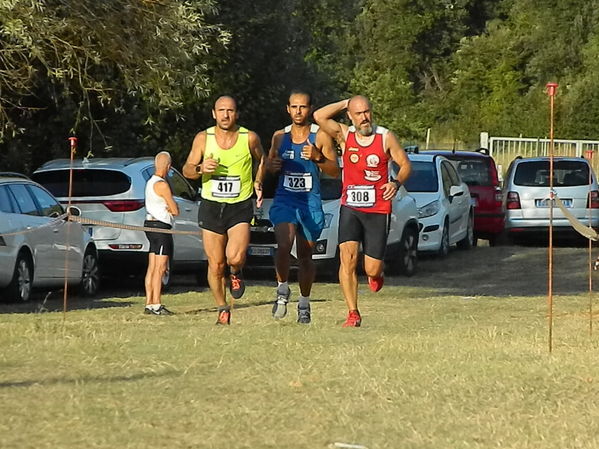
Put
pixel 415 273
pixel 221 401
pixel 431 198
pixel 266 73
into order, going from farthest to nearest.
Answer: pixel 266 73
pixel 431 198
pixel 415 273
pixel 221 401

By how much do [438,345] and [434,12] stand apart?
177ft

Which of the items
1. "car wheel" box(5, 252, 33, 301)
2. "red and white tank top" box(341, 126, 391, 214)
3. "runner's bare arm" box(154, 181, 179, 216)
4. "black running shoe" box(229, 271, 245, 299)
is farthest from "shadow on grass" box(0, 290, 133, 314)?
"red and white tank top" box(341, 126, 391, 214)

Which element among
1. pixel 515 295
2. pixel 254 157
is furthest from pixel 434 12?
pixel 254 157

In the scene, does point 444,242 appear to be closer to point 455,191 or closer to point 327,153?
point 455,191

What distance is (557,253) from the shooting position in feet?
86.3

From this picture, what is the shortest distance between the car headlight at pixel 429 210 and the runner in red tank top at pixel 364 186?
36.6 ft

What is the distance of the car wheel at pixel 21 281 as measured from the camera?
16594 millimetres

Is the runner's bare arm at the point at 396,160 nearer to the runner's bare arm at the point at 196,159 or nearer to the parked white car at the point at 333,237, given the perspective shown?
the runner's bare arm at the point at 196,159

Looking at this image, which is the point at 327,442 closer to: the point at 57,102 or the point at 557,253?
the point at 57,102

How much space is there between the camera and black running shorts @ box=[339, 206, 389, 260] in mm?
12406

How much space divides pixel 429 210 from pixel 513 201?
470 centimetres

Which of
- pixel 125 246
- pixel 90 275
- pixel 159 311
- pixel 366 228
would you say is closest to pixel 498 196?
pixel 125 246

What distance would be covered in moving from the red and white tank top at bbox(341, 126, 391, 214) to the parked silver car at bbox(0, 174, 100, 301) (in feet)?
17.0

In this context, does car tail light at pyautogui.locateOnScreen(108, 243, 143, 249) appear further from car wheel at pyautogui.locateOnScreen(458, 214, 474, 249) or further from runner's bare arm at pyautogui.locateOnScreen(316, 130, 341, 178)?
car wheel at pyautogui.locateOnScreen(458, 214, 474, 249)
